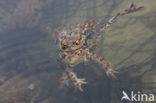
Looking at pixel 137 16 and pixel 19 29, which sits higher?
pixel 19 29

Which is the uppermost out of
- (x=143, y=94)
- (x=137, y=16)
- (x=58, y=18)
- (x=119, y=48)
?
(x=58, y=18)

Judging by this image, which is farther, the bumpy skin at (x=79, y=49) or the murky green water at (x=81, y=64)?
the bumpy skin at (x=79, y=49)

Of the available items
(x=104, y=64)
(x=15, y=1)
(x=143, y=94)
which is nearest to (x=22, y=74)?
(x=104, y=64)

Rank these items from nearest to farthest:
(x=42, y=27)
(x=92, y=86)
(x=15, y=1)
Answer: (x=92, y=86), (x=42, y=27), (x=15, y=1)

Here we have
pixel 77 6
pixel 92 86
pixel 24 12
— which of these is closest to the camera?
pixel 92 86

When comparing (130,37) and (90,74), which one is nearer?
(90,74)

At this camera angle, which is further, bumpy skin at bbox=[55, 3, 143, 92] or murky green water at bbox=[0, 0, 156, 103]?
bumpy skin at bbox=[55, 3, 143, 92]

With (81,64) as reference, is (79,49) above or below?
above

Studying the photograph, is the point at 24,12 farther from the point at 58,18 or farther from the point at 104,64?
the point at 104,64
